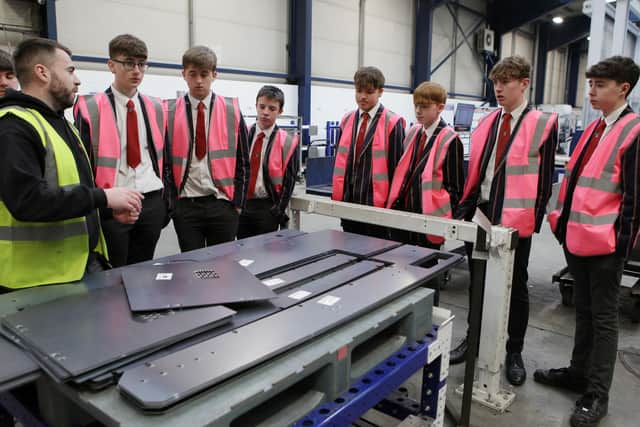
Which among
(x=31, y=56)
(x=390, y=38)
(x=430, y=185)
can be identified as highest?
(x=390, y=38)

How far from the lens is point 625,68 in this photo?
5.96 feet

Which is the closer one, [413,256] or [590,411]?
[413,256]

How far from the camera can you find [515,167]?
80.7 inches

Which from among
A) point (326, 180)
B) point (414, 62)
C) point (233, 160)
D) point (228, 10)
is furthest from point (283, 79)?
point (233, 160)

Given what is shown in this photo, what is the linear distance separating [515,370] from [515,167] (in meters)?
0.99

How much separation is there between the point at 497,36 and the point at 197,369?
14.1 metres

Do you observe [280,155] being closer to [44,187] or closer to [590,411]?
[44,187]

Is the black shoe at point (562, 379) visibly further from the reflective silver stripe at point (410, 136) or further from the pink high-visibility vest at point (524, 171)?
the reflective silver stripe at point (410, 136)

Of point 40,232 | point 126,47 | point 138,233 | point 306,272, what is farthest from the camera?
point 138,233

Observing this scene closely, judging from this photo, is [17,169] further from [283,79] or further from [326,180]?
[283,79]

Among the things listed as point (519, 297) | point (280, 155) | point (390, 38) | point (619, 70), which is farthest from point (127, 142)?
point (390, 38)

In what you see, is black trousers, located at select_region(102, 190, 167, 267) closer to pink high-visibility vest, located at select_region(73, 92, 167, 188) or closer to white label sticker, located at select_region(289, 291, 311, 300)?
pink high-visibility vest, located at select_region(73, 92, 167, 188)

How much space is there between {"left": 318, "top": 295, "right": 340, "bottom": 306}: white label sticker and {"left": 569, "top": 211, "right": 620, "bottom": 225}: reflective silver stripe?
45.7 inches

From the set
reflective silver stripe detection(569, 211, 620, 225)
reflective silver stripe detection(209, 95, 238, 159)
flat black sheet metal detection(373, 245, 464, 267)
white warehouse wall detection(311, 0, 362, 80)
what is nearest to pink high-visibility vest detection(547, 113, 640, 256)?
reflective silver stripe detection(569, 211, 620, 225)
